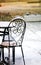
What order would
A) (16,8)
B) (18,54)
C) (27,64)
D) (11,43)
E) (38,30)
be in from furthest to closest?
(16,8) < (38,30) < (18,54) < (27,64) < (11,43)

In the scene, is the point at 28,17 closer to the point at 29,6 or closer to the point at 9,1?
the point at 29,6

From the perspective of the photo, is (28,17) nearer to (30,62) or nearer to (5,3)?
(5,3)

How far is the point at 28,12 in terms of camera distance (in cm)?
716

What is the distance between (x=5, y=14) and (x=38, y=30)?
1676 millimetres

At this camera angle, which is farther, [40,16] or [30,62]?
[40,16]

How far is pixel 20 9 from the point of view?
7000 mm

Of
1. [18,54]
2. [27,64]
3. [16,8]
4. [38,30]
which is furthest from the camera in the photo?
[16,8]

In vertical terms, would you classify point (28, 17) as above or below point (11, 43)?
below

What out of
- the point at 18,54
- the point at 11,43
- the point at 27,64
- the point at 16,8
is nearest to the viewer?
the point at 11,43

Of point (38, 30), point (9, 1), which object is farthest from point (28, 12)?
point (38, 30)

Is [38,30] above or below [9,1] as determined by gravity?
below

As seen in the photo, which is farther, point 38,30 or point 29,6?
point 29,6

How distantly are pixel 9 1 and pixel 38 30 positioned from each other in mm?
1798

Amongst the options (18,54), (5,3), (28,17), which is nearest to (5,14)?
(5,3)
